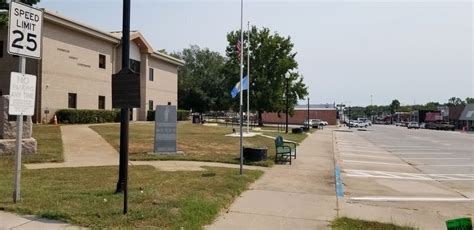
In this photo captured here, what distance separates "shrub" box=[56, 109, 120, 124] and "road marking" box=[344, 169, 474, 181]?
2119 centimetres

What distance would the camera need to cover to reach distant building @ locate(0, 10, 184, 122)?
30.2m

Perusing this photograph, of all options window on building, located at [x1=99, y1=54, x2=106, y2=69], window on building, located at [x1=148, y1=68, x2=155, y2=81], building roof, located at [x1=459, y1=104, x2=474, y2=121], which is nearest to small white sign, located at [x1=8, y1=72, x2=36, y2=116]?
window on building, located at [x1=99, y1=54, x2=106, y2=69]

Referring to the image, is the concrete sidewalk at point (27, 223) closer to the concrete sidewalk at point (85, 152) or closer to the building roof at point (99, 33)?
the concrete sidewalk at point (85, 152)

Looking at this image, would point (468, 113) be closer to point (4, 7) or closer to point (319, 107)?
point (319, 107)

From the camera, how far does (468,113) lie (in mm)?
93312

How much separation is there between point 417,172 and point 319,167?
3797 millimetres

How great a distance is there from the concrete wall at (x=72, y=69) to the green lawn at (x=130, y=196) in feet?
65.5

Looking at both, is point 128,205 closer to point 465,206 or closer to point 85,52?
point 465,206

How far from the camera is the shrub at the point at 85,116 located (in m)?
30.9

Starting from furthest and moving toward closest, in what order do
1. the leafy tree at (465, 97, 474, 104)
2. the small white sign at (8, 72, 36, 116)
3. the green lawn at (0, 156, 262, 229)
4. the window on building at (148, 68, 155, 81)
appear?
the leafy tree at (465, 97, 474, 104) < the window on building at (148, 68, 155, 81) < the small white sign at (8, 72, 36, 116) < the green lawn at (0, 156, 262, 229)

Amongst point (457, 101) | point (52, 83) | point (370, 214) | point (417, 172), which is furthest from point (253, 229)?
point (457, 101)

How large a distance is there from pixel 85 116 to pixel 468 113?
8412 centimetres

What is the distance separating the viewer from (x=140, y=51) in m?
42.8

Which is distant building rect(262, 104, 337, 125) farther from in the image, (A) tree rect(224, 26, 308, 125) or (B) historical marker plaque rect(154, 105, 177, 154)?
(B) historical marker plaque rect(154, 105, 177, 154)
